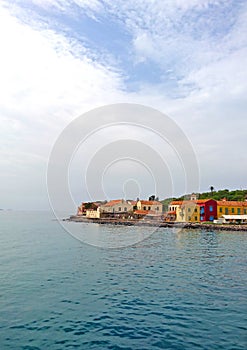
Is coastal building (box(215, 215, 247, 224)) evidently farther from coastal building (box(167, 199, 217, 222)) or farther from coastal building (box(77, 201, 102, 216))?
coastal building (box(77, 201, 102, 216))

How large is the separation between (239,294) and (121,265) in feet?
34.2

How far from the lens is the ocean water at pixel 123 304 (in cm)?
1177

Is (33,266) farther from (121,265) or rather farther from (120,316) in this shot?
(120,316)

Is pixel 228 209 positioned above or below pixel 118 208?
below

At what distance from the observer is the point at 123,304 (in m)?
15.7

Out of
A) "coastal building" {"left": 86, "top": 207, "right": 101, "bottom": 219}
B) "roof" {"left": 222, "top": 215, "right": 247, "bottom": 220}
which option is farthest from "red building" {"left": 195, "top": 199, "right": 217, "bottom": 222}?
"coastal building" {"left": 86, "top": 207, "right": 101, "bottom": 219}

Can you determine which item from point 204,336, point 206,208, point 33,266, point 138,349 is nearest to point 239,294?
point 204,336


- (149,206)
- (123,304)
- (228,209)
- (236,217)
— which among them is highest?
(149,206)

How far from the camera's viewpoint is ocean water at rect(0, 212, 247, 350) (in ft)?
38.6

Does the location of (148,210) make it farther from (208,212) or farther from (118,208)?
(208,212)

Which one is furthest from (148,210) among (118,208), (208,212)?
(208,212)

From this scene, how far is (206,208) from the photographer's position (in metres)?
77.7

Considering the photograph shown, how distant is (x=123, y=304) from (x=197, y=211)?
216ft

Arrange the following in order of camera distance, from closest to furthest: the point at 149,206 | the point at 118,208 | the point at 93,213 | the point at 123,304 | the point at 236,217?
the point at 123,304
the point at 236,217
the point at 149,206
the point at 118,208
the point at 93,213
